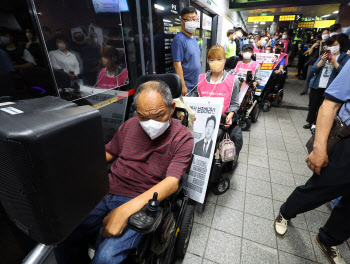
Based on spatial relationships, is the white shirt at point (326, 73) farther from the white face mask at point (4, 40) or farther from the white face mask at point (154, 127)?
the white face mask at point (4, 40)

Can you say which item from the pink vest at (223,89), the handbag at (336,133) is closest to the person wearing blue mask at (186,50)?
the pink vest at (223,89)

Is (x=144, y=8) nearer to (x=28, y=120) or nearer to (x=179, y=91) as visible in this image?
(x=179, y=91)

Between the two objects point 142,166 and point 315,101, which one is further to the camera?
point 315,101

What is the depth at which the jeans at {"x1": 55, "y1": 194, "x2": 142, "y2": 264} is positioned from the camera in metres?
0.97

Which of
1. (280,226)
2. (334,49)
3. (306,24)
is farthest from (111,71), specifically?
(306,24)

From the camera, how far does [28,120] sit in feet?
1.53

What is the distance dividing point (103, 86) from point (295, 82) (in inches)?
369

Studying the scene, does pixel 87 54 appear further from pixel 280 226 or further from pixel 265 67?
pixel 265 67

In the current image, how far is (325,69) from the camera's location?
127 inches

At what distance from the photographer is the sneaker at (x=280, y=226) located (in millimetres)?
1826

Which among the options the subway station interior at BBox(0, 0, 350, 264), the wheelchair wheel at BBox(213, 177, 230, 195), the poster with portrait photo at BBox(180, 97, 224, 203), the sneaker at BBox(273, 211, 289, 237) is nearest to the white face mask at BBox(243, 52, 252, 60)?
the subway station interior at BBox(0, 0, 350, 264)

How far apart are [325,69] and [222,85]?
2.26 meters

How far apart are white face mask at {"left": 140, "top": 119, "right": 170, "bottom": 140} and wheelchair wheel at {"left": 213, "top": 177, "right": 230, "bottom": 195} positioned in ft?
4.30

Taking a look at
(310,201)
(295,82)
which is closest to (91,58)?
(310,201)
